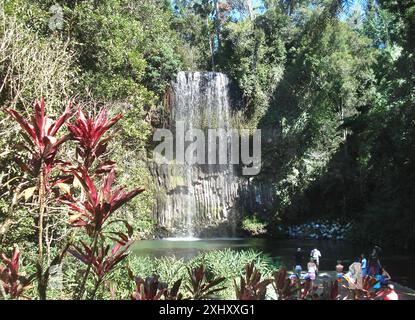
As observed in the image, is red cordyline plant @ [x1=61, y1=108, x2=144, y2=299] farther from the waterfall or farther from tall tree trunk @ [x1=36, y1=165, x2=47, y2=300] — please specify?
the waterfall

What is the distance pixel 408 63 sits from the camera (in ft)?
44.4

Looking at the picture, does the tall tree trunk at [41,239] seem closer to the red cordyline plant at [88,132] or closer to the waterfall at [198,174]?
the red cordyline plant at [88,132]

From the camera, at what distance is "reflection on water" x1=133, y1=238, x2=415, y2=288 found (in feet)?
42.6

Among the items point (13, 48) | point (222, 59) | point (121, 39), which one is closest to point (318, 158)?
point (222, 59)

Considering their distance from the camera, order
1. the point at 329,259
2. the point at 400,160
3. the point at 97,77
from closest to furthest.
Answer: the point at 97,77 → the point at 329,259 → the point at 400,160

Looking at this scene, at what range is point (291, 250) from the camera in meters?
16.9

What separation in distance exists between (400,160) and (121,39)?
11.9 meters

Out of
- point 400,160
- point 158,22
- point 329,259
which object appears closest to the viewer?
point 329,259

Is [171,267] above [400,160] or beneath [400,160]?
beneath

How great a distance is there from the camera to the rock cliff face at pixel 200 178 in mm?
22625

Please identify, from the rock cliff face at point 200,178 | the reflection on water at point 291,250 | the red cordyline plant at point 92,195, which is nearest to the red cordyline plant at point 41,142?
the red cordyline plant at point 92,195

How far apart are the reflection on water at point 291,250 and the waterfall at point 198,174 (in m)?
1.51

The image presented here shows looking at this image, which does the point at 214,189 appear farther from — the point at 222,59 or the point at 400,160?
the point at 400,160

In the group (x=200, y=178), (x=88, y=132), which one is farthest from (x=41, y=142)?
(x=200, y=178)
